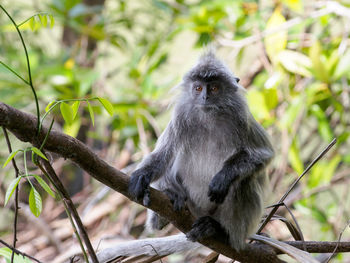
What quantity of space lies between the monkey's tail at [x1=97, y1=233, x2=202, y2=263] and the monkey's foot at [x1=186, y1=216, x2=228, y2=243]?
218mm

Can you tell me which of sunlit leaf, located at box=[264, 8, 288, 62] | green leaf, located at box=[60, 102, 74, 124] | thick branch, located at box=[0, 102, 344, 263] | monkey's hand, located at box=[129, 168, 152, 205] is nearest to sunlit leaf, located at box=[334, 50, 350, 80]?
sunlit leaf, located at box=[264, 8, 288, 62]

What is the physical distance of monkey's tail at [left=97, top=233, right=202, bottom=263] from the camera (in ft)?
8.20

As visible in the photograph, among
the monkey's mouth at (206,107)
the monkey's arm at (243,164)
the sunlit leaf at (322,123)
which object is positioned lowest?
the monkey's arm at (243,164)

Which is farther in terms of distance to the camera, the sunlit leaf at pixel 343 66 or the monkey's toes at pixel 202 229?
the sunlit leaf at pixel 343 66

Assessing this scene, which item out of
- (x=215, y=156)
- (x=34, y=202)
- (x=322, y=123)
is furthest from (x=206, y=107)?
(x=322, y=123)

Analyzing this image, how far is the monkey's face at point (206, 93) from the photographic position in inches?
121

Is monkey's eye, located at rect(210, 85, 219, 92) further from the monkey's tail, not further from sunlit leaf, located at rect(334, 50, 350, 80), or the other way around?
sunlit leaf, located at rect(334, 50, 350, 80)

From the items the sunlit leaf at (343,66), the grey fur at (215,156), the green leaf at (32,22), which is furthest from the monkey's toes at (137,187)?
the sunlit leaf at (343,66)

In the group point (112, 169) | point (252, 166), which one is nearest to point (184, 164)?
point (252, 166)

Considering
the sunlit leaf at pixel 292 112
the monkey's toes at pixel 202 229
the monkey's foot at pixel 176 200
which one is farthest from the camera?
the sunlit leaf at pixel 292 112

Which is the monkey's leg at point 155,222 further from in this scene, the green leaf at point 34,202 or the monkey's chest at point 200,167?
the green leaf at point 34,202

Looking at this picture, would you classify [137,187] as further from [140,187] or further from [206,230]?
[206,230]

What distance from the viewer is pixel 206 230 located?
2.58 m

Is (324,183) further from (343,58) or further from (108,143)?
(108,143)
